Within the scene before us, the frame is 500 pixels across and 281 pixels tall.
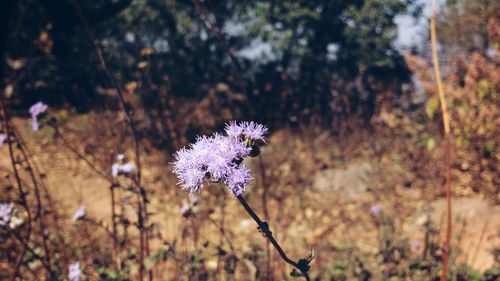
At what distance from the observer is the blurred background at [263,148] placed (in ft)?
8.59

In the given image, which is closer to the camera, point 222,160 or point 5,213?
point 222,160

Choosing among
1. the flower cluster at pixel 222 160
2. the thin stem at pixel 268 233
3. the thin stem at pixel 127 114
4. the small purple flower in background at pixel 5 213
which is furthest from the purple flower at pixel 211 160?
the small purple flower in background at pixel 5 213

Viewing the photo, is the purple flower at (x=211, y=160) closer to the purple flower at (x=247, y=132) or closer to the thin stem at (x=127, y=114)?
the purple flower at (x=247, y=132)

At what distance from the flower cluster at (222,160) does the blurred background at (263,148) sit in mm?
138

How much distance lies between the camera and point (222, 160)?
1.28m

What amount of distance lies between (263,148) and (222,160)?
4.98 m

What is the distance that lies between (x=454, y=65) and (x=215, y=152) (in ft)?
17.0

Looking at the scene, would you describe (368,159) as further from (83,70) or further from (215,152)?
(83,70)

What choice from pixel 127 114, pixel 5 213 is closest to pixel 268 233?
pixel 127 114

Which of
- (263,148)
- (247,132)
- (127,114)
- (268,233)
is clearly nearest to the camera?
(268,233)

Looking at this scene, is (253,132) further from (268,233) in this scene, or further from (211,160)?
(268,233)

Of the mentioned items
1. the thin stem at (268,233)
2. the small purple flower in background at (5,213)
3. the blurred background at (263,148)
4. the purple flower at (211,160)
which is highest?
the blurred background at (263,148)

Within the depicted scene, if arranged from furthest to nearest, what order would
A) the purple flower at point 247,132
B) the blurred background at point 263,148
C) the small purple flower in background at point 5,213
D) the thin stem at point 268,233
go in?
the blurred background at point 263,148, the small purple flower in background at point 5,213, the purple flower at point 247,132, the thin stem at point 268,233

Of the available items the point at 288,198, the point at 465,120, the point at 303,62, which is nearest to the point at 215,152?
the point at 288,198
